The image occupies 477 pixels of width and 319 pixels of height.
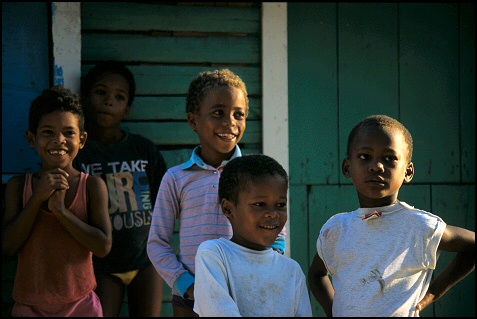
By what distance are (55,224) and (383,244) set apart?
1.48 m

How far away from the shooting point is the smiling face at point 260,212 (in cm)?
246

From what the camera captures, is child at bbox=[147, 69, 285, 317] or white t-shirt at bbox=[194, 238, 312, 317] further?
child at bbox=[147, 69, 285, 317]

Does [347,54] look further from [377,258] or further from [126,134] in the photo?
[377,258]

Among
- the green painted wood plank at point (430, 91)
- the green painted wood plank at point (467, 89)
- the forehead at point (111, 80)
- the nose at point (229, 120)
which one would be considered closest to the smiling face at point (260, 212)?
the nose at point (229, 120)

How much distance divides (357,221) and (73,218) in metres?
1.26

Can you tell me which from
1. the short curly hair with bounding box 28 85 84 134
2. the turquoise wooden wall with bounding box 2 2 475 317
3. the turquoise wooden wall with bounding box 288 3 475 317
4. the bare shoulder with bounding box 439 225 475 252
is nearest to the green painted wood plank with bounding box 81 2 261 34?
the turquoise wooden wall with bounding box 2 2 475 317

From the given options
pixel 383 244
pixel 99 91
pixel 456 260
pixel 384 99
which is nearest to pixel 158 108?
pixel 99 91

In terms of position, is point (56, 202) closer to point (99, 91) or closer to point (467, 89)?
point (99, 91)

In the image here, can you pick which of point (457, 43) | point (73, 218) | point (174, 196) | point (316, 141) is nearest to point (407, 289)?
point (174, 196)

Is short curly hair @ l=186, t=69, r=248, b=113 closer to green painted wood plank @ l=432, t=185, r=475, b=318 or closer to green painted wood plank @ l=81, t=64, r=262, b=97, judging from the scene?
green painted wood plank @ l=81, t=64, r=262, b=97

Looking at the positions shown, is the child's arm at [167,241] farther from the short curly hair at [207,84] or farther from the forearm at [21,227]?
the forearm at [21,227]

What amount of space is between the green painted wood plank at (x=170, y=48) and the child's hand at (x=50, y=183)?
1.24 meters

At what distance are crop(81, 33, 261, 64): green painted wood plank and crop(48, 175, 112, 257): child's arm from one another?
1195 mm

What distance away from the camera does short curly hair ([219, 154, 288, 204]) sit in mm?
2537
